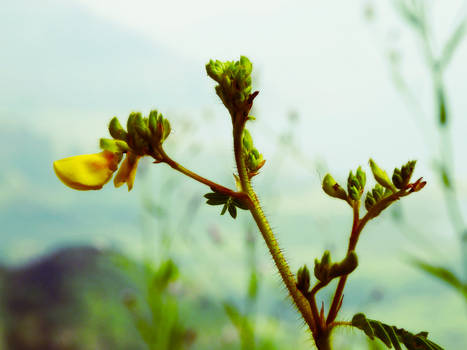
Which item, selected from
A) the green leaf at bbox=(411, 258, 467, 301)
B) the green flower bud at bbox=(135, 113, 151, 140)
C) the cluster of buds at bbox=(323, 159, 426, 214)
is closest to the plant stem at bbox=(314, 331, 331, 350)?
the cluster of buds at bbox=(323, 159, 426, 214)

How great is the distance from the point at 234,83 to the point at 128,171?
0.48ft

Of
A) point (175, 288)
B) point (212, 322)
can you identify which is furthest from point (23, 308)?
point (175, 288)

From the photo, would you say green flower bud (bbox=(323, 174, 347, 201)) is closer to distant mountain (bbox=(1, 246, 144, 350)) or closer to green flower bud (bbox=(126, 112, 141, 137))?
green flower bud (bbox=(126, 112, 141, 137))

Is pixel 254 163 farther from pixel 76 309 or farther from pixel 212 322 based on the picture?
pixel 76 309

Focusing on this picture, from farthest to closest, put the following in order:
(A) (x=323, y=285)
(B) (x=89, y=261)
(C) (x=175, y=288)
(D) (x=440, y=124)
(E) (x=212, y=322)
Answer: (B) (x=89, y=261)
(E) (x=212, y=322)
(C) (x=175, y=288)
(D) (x=440, y=124)
(A) (x=323, y=285)

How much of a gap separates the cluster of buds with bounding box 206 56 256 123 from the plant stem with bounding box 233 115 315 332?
1 cm

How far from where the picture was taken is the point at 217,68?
0.45 m

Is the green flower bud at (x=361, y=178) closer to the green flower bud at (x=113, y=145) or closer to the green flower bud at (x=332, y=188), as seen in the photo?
the green flower bud at (x=332, y=188)

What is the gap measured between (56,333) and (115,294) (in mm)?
400

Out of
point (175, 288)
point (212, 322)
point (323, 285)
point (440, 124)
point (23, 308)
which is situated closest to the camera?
point (323, 285)

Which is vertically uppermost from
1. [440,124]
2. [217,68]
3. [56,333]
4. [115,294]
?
[440,124]

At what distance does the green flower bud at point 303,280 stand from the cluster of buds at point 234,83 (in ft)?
0.45

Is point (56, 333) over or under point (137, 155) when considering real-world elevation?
under

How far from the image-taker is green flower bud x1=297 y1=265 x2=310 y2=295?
43 cm
